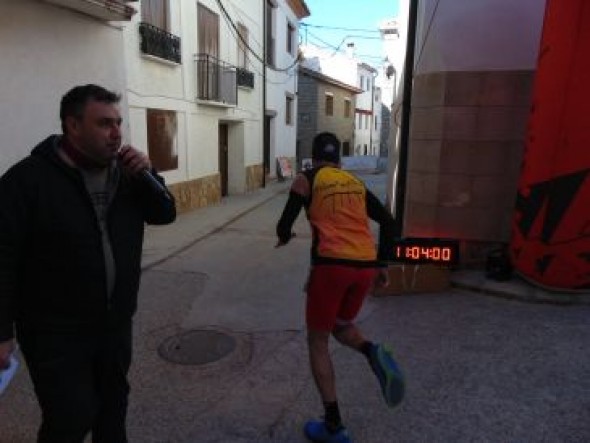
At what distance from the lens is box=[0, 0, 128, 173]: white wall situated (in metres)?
6.20

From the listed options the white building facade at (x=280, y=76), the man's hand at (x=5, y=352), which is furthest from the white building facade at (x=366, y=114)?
the man's hand at (x=5, y=352)

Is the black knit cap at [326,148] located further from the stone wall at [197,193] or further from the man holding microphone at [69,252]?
the stone wall at [197,193]

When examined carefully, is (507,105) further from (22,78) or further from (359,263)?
(22,78)

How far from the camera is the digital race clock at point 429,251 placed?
16.7 feet

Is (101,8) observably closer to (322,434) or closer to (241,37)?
(322,434)

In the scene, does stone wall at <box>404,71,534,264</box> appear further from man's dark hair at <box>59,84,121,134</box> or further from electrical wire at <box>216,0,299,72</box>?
electrical wire at <box>216,0,299,72</box>

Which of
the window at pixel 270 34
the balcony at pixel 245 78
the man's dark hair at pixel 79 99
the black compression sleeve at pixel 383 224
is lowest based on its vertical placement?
the black compression sleeve at pixel 383 224

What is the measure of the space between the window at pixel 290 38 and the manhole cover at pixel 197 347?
59.4ft

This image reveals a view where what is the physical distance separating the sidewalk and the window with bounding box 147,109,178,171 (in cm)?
115

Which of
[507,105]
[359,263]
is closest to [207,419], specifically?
[359,263]

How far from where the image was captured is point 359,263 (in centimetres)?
291

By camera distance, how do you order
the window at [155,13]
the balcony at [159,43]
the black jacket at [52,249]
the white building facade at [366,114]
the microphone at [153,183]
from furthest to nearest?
the white building facade at [366,114] → the window at [155,13] → the balcony at [159,43] → the microphone at [153,183] → the black jacket at [52,249]

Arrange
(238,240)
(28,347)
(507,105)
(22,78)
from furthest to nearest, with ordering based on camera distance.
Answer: (238,240), (22,78), (507,105), (28,347)

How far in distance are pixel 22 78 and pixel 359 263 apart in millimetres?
5397
